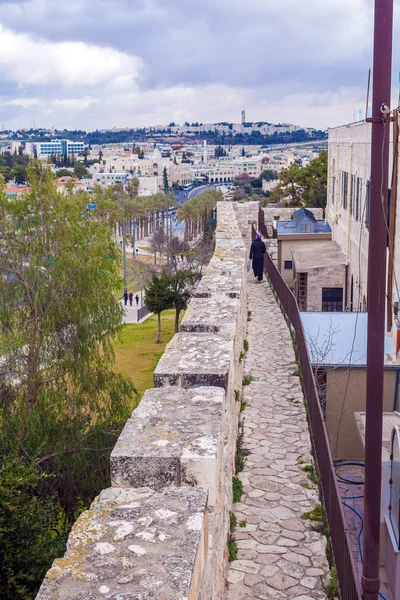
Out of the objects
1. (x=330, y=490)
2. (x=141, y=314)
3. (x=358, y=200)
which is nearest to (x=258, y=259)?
(x=358, y=200)

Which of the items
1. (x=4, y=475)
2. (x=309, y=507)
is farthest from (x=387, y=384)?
(x=4, y=475)

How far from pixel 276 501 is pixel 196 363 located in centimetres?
157

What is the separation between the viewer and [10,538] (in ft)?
17.9

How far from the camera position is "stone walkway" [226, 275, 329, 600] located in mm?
4746

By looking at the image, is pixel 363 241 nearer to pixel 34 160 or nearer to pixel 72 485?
pixel 34 160

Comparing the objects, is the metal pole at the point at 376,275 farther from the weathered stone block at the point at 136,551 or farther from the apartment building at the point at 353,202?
the apartment building at the point at 353,202

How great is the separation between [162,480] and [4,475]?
2.72m

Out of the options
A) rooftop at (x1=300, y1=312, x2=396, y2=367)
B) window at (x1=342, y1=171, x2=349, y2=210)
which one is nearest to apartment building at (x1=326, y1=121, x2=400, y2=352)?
window at (x1=342, y1=171, x2=349, y2=210)

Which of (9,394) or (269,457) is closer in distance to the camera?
(269,457)

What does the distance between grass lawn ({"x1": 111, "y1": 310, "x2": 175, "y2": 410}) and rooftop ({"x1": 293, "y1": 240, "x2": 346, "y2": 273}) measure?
6.93 meters

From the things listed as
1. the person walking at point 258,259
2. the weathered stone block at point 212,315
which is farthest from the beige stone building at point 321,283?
the weathered stone block at point 212,315

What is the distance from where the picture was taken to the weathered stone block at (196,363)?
16.7ft

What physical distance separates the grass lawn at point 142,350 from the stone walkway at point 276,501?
1344 centimetres

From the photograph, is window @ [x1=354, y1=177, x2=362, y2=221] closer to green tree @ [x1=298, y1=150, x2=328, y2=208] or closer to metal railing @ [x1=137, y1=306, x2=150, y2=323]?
green tree @ [x1=298, y1=150, x2=328, y2=208]
